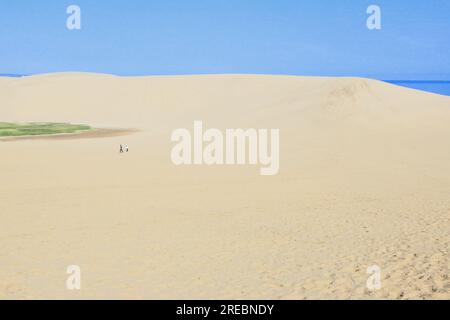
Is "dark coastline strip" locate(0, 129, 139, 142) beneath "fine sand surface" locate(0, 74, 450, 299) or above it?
above

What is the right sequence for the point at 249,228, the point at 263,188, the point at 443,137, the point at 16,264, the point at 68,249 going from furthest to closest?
the point at 443,137 < the point at 263,188 < the point at 249,228 < the point at 68,249 < the point at 16,264

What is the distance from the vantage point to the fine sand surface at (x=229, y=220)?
10.7 m

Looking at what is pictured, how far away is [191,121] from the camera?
206 ft

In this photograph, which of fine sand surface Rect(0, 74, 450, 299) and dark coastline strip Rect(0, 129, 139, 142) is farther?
dark coastline strip Rect(0, 129, 139, 142)

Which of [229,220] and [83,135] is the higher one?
[83,135]

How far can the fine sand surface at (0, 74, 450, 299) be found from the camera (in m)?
10.7

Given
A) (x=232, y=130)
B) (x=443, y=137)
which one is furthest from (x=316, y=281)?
(x=232, y=130)

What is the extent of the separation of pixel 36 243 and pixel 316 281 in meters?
8.08

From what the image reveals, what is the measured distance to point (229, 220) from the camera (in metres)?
16.3

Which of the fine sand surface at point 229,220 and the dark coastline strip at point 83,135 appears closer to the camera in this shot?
the fine sand surface at point 229,220

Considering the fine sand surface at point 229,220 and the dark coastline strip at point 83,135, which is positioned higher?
the dark coastline strip at point 83,135

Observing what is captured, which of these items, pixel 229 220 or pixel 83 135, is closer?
pixel 229 220
